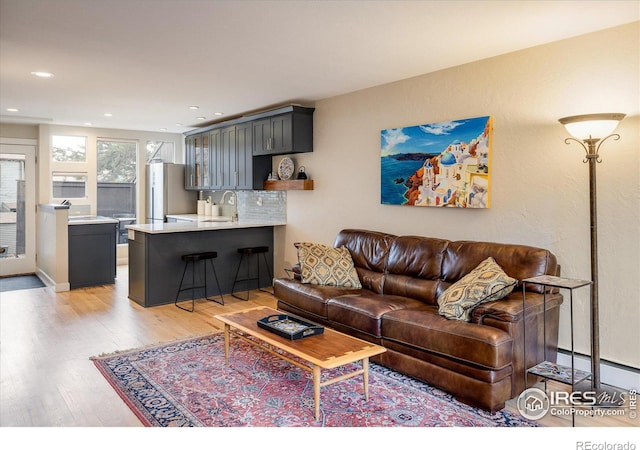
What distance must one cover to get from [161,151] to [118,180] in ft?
3.30

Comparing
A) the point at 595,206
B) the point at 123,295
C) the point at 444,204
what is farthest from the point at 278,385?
the point at 123,295

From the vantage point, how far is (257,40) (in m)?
3.35

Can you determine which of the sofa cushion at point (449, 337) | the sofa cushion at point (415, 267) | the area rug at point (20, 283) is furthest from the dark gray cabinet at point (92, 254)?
the sofa cushion at point (449, 337)

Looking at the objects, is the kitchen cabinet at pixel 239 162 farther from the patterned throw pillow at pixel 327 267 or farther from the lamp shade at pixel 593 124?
the lamp shade at pixel 593 124

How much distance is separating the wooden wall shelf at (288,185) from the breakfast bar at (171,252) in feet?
1.76

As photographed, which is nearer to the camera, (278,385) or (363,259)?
(278,385)

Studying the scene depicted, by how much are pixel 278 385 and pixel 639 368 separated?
2452mm

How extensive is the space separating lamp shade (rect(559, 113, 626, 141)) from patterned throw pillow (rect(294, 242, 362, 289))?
2.26 meters

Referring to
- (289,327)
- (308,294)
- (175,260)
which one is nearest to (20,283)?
(175,260)

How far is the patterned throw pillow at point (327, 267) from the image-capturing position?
14.3 feet

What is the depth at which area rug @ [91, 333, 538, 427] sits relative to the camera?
8.73 feet

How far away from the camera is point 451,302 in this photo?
126 inches

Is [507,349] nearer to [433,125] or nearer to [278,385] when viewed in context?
[278,385]

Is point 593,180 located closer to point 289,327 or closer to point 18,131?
point 289,327
